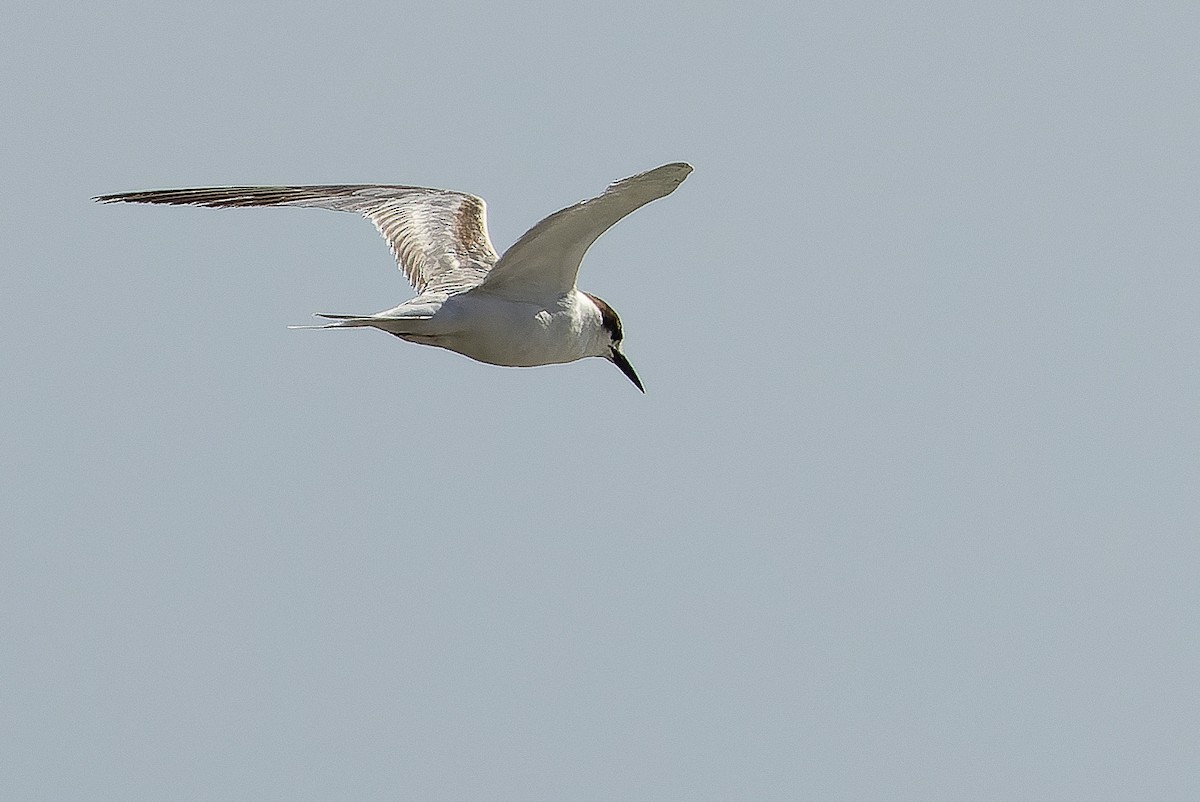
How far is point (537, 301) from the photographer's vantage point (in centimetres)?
1269

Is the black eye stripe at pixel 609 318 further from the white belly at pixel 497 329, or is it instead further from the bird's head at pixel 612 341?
the white belly at pixel 497 329

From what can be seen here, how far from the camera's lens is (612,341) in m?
14.5

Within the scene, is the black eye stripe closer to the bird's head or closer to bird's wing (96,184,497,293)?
the bird's head

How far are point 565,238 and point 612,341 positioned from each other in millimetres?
2535

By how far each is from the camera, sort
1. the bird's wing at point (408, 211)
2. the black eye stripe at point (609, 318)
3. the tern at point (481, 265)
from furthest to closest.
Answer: the bird's wing at point (408, 211) → the black eye stripe at point (609, 318) → the tern at point (481, 265)

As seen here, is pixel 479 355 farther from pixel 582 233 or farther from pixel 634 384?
pixel 634 384

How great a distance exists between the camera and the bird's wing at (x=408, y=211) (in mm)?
14562

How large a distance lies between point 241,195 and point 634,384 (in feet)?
11.1

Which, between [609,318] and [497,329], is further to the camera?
[609,318]

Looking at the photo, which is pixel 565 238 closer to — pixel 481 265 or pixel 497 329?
pixel 497 329

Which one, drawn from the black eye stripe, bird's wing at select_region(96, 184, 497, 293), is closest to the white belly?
the black eye stripe

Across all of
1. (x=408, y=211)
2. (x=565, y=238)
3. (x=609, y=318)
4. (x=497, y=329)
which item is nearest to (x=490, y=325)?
(x=497, y=329)

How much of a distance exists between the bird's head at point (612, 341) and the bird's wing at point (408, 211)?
2.95 feet

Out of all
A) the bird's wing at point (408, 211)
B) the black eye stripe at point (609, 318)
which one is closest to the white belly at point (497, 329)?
the black eye stripe at point (609, 318)
